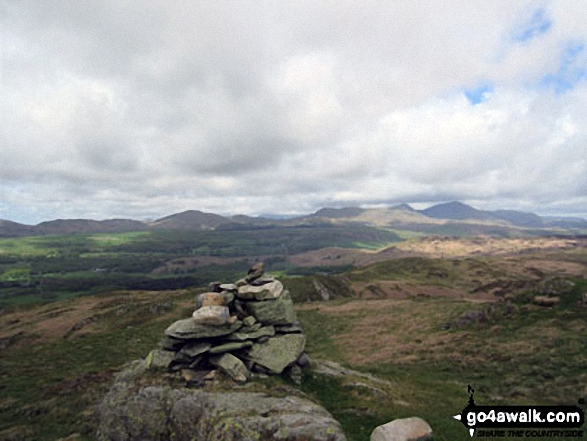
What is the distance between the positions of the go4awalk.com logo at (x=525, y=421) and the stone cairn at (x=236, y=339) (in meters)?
13.6

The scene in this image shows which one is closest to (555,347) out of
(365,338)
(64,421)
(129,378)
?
(365,338)

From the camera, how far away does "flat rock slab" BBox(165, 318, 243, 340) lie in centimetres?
2555

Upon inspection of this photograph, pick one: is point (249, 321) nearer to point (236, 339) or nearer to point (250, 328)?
point (250, 328)

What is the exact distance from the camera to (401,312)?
7031 centimetres

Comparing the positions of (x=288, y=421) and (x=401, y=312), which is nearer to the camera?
(x=288, y=421)

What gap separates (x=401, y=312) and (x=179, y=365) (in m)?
57.3

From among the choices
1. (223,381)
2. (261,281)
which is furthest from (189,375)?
(261,281)

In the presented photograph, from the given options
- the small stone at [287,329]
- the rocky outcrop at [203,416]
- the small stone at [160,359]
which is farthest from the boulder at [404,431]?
the small stone at [160,359]

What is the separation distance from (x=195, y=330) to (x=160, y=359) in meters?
3.81

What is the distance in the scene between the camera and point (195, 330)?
25.8 meters

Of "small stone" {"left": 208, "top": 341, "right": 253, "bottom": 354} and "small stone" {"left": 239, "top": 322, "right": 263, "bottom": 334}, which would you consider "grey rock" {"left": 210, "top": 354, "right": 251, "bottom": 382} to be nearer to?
"small stone" {"left": 208, "top": 341, "right": 253, "bottom": 354}

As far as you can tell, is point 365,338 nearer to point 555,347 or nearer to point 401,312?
point 401,312

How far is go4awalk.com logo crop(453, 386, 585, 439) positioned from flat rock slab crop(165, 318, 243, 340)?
61.7 ft

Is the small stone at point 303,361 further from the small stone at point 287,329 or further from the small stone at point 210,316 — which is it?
the small stone at point 210,316
